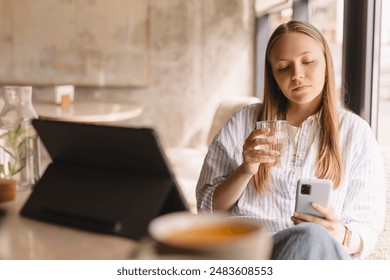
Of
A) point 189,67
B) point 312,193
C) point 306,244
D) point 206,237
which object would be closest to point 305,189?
point 312,193

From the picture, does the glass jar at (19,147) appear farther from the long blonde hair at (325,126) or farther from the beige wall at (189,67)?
the beige wall at (189,67)

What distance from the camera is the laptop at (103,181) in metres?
0.54

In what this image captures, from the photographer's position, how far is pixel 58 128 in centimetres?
60

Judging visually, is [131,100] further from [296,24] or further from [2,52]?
[296,24]

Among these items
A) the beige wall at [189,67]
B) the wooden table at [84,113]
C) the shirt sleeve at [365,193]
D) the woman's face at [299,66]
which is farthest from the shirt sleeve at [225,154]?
the beige wall at [189,67]

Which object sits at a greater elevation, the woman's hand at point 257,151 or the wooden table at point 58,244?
the woman's hand at point 257,151

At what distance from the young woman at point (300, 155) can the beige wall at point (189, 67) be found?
193 cm

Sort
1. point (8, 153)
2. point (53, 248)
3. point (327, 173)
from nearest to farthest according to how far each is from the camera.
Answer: point (53, 248) < point (8, 153) < point (327, 173)

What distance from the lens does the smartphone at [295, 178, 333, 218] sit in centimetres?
82

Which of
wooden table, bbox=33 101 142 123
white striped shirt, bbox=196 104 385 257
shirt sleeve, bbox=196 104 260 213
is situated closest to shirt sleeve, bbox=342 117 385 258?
white striped shirt, bbox=196 104 385 257

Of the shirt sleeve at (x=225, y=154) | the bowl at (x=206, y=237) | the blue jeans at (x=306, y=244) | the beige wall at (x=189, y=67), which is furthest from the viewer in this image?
the beige wall at (x=189, y=67)

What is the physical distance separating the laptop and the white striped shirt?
462mm

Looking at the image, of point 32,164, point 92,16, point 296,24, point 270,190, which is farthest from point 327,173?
point 92,16

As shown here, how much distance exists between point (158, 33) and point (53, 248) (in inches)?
104
